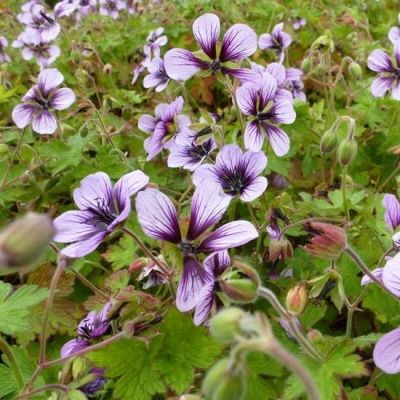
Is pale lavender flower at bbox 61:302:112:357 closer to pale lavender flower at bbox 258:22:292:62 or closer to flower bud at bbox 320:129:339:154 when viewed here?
flower bud at bbox 320:129:339:154

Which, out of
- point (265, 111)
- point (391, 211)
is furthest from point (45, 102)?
point (391, 211)

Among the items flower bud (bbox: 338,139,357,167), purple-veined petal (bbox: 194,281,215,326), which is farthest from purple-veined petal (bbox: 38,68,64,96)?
purple-veined petal (bbox: 194,281,215,326)

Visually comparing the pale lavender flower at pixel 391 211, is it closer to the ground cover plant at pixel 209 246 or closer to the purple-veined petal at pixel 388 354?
the ground cover plant at pixel 209 246

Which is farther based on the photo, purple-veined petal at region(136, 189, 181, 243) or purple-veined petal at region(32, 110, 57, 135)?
purple-veined petal at region(32, 110, 57, 135)

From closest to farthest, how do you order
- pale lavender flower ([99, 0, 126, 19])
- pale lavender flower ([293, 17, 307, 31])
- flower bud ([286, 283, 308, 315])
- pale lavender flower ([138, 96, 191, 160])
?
flower bud ([286, 283, 308, 315]), pale lavender flower ([138, 96, 191, 160]), pale lavender flower ([293, 17, 307, 31]), pale lavender flower ([99, 0, 126, 19])

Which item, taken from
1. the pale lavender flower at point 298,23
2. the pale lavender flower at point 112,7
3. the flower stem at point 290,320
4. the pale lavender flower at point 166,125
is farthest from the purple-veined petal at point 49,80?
the pale lavender flower at point 112,7

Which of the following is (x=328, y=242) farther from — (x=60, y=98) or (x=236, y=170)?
(x=60, y=98)

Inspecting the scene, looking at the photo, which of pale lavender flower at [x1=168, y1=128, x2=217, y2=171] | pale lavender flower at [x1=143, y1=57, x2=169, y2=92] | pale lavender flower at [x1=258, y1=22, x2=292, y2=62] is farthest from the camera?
pale lavender flower at [x1=258, y1=22, x2=292, y2=62]
